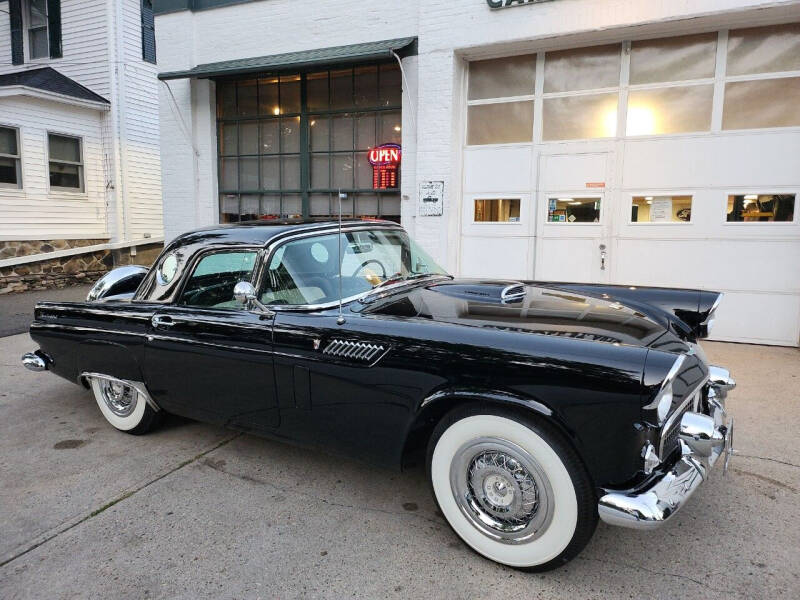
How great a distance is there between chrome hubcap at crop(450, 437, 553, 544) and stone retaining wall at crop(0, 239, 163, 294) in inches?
456

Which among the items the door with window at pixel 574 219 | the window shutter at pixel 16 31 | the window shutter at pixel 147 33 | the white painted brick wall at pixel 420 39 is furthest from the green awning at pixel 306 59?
the window shutter at pixel 16 31

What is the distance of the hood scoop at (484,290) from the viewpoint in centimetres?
307

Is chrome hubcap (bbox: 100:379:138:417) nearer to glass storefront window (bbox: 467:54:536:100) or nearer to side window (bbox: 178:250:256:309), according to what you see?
side window (bbox: 178:250:256:309)

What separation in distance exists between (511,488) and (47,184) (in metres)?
12.8

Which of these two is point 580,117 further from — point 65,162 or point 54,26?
point 54,26

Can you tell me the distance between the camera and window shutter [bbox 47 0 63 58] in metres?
12.9

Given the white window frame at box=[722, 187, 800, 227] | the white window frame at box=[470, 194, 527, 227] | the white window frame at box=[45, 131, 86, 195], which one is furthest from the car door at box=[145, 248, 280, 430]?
the white window frame at box=[45, 131, 86, 195]

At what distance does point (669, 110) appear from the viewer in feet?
22.1

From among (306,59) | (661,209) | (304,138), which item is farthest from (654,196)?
(304,138)

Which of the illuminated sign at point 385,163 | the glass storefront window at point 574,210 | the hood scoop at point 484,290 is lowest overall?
the hood scoop at point 484,290

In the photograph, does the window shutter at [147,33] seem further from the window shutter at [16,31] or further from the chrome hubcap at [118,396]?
the chrome hubcap at [118,396]

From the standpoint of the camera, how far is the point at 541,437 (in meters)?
2.20

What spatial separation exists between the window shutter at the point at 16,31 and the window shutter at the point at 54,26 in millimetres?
779

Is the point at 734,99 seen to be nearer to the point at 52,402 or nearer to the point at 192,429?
the point at 192,429
